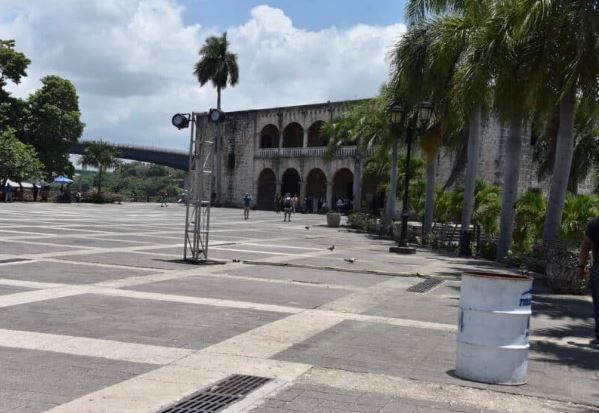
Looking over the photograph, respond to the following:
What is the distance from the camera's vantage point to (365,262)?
16703mm

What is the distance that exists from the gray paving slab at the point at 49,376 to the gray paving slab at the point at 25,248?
885cm

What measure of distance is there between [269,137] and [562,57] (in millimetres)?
48373

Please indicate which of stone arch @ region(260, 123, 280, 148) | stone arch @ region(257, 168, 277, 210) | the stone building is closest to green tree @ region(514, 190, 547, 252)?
the stone building

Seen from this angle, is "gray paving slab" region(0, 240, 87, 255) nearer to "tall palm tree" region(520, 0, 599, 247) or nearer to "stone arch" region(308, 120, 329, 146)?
"tall palm tree" region(520, 0, 599, 247)

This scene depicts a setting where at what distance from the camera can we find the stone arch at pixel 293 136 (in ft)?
200

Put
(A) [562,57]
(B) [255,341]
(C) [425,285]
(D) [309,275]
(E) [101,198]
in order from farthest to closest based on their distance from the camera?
(E) [101,198] → (A) [562,57] → (D) [309,275] → (C) [425,285] → (B) [255,341]

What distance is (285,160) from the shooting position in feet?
194

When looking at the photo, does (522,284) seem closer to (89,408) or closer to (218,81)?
(89,408)

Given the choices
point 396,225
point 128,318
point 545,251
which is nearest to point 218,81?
point 396,225

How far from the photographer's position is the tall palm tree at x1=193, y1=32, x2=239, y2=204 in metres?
64.1

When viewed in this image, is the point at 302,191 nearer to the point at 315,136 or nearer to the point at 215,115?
the point at 315,136

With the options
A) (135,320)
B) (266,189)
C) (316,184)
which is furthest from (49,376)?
(266,189)

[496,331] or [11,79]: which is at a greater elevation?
[11,79]

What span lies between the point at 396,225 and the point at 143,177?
13877cm
